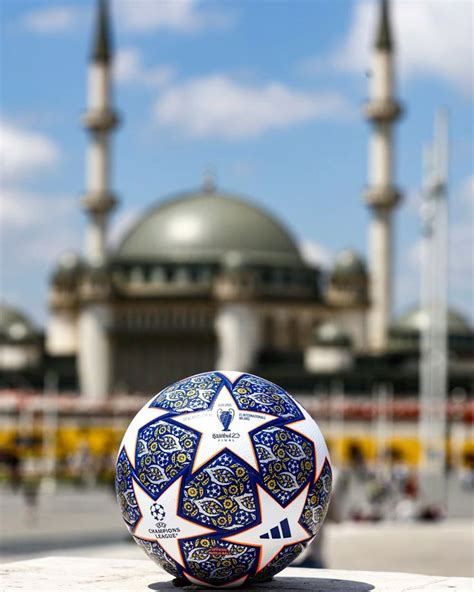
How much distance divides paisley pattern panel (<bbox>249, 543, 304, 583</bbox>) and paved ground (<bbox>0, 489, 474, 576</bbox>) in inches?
257

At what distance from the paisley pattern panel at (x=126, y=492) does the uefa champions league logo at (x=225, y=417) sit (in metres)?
0.61

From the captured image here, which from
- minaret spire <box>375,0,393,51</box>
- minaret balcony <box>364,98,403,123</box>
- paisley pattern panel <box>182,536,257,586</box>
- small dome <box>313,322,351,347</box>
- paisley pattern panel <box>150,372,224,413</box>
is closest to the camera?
paisley pattern panel <box>182,536,257,586</box>

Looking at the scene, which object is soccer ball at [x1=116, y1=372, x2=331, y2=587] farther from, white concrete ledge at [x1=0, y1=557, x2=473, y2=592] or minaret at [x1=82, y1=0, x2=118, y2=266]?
minaret at [x1=82, y1=0, x2=118, y2=266]

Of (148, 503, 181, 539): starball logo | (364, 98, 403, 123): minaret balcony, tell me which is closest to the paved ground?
(148, 503, 181, 539): starball logo

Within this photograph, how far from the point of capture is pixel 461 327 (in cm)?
10681

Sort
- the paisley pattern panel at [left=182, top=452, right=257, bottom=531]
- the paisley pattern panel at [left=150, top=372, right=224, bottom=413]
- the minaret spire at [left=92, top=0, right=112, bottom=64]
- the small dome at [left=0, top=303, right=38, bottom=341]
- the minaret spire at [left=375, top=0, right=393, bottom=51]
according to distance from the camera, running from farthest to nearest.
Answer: the small dome at [left=0, top=303, right=38, bottom=341]
the minaret spire at [left=92, top=0, right=112, bottom=64]
the minaret spire at [left=375, top=0, right=393, bottom=51]
the paisley pattern panel at [left=150, top=372, right=224, bottom=413]
the paisley pattern panel at [left=182, top=452, right=257, bottom=531]

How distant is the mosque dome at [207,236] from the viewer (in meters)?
106

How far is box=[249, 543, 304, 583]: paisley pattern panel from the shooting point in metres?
9.24

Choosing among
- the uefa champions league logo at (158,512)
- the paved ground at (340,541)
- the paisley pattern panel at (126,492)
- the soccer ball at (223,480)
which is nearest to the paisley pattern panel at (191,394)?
the soccer ball at (223,480)

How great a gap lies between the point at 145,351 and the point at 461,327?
20.8 meters

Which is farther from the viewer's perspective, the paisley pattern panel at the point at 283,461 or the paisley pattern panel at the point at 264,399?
the paisley pattern panel at the point at 264,399

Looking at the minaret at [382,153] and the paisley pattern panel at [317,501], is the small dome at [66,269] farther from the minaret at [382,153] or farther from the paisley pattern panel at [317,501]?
the paisley pattern panel at [317,501]

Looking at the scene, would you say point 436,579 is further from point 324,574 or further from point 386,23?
point 386,23

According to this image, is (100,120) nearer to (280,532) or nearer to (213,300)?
(213,300)
